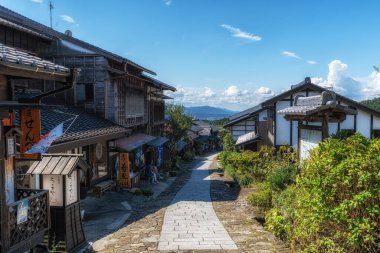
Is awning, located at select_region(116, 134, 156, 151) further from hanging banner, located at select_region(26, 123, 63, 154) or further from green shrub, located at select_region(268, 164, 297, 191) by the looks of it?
hanging banner, located at select_region(26, 123, 63, 154)

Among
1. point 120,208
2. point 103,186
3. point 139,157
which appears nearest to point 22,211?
point 120,208

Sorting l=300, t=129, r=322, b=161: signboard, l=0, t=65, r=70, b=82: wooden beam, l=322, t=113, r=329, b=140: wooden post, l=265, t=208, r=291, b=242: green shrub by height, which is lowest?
l=265, t=208, r=291, b=242: green shrub

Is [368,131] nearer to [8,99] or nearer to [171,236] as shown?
[171,236]

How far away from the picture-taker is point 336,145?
7707 mm

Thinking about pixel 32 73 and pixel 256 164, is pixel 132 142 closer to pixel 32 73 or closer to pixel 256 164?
pixel 256 164

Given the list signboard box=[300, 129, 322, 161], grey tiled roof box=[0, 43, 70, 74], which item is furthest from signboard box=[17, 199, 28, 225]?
signboard box=[300, 129, 322, 161]

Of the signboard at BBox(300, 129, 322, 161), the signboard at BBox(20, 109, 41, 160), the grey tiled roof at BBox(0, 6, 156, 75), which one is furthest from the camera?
the grey tiled roof at BBox(0, 6, 156, 75)

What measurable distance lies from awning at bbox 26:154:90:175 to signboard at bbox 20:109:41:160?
6.14ft

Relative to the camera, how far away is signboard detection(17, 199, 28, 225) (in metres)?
7.11

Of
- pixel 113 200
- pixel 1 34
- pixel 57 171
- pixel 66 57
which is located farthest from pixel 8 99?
pixel 66 57

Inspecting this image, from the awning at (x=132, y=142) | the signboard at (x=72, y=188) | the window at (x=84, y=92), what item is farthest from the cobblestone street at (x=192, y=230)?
the window at (x=84, y=92)

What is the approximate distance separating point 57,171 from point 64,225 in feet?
4.62

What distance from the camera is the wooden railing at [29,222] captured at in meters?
7.04

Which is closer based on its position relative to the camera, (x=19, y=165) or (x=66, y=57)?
(x=19, y=165)
